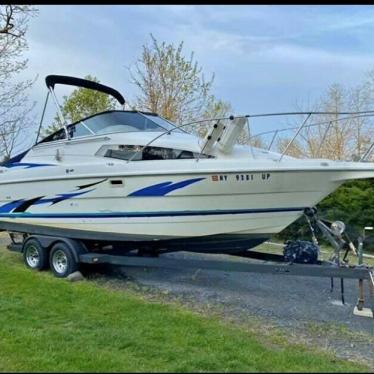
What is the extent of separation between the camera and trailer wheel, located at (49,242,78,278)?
7119 millimetres

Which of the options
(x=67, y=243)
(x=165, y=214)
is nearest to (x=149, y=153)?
(x=165, y=214)

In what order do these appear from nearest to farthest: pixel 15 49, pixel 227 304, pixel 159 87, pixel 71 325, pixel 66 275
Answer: pixel 71 325 < pixel 227 304 < pixel 66 275 < pixel 15 49 < pixel 159 87

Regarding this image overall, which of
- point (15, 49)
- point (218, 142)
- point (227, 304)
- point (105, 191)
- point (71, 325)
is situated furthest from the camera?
point (15, 49)

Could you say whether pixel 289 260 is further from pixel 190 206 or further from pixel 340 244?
pixel 190 206

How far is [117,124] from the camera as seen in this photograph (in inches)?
287

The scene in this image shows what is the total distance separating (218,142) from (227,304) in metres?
2.05

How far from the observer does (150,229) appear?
6402 millimetres

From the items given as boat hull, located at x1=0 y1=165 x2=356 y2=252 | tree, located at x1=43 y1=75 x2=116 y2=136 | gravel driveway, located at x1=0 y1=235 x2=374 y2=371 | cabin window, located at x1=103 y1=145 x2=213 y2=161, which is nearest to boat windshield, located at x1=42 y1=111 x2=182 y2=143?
cabin window, located at x1=103 y1=145 x2=213 y2=161

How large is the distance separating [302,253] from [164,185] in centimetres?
194

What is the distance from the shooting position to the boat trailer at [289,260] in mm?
5480

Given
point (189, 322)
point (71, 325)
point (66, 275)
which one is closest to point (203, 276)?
point (66, 275)

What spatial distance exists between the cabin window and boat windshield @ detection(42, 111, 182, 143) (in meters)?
0.48

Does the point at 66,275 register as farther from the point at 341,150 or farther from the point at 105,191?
the point at 341,150

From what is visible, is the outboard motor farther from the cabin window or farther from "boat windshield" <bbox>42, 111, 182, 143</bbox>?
"boat windshield" <bbox>42, 111, 182, 143</bbox>
